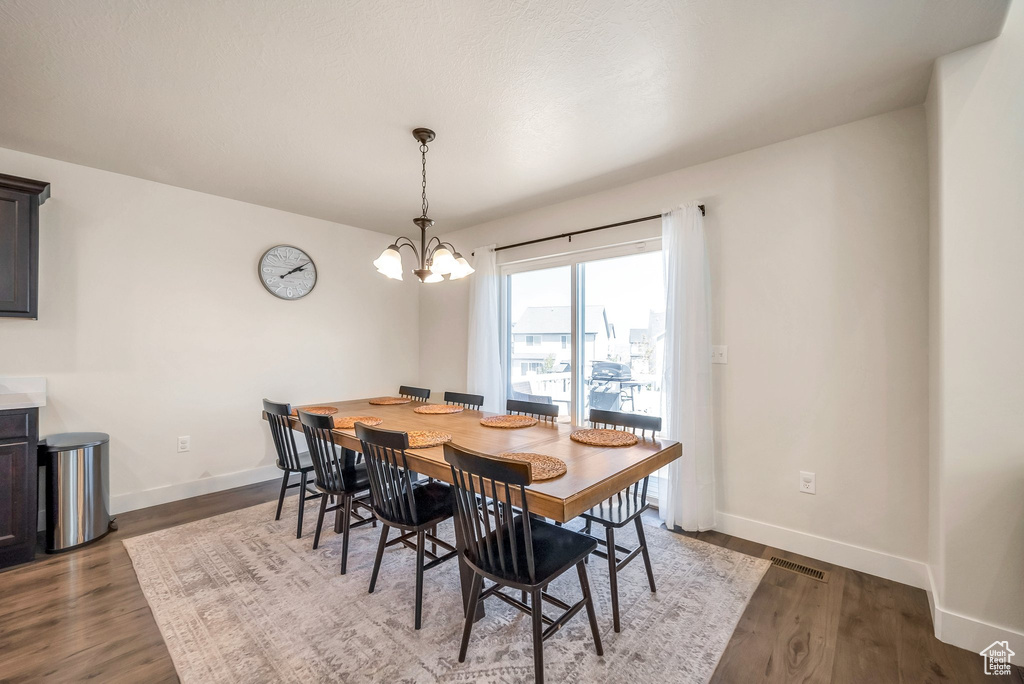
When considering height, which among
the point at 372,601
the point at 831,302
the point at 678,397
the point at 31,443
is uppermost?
the point at 831,302

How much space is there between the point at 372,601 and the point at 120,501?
2442 millimetres

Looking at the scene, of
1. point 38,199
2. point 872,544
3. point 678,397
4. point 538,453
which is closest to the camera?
point 538,453

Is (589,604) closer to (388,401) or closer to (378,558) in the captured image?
(378,558)

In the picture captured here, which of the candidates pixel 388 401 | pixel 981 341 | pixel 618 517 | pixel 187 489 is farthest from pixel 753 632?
pixel 187 489

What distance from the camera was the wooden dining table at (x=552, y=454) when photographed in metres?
1.46

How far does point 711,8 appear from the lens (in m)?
1.58

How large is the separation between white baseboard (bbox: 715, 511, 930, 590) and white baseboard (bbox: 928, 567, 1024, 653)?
1.30 feet

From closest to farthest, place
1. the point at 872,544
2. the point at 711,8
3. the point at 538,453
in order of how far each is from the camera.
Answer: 1. the point at 711,8
2. the point at 538,453
3. the point at 872,544

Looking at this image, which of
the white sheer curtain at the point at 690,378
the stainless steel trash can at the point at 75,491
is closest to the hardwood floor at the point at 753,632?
the stainless steel trash can at the point at 75,491

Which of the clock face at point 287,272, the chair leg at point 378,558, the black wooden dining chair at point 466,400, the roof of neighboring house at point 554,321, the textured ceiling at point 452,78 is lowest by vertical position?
the chair leg at point 378,558

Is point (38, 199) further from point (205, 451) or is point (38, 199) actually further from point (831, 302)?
point (831, 302)

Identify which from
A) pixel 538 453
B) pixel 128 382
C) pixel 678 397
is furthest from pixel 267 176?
pixel 678 397

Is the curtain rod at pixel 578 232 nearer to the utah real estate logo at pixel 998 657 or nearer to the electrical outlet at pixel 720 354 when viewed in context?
the electrical outlet at pixel 720 354

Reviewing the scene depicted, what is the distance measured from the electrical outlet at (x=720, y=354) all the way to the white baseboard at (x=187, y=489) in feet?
12.7
